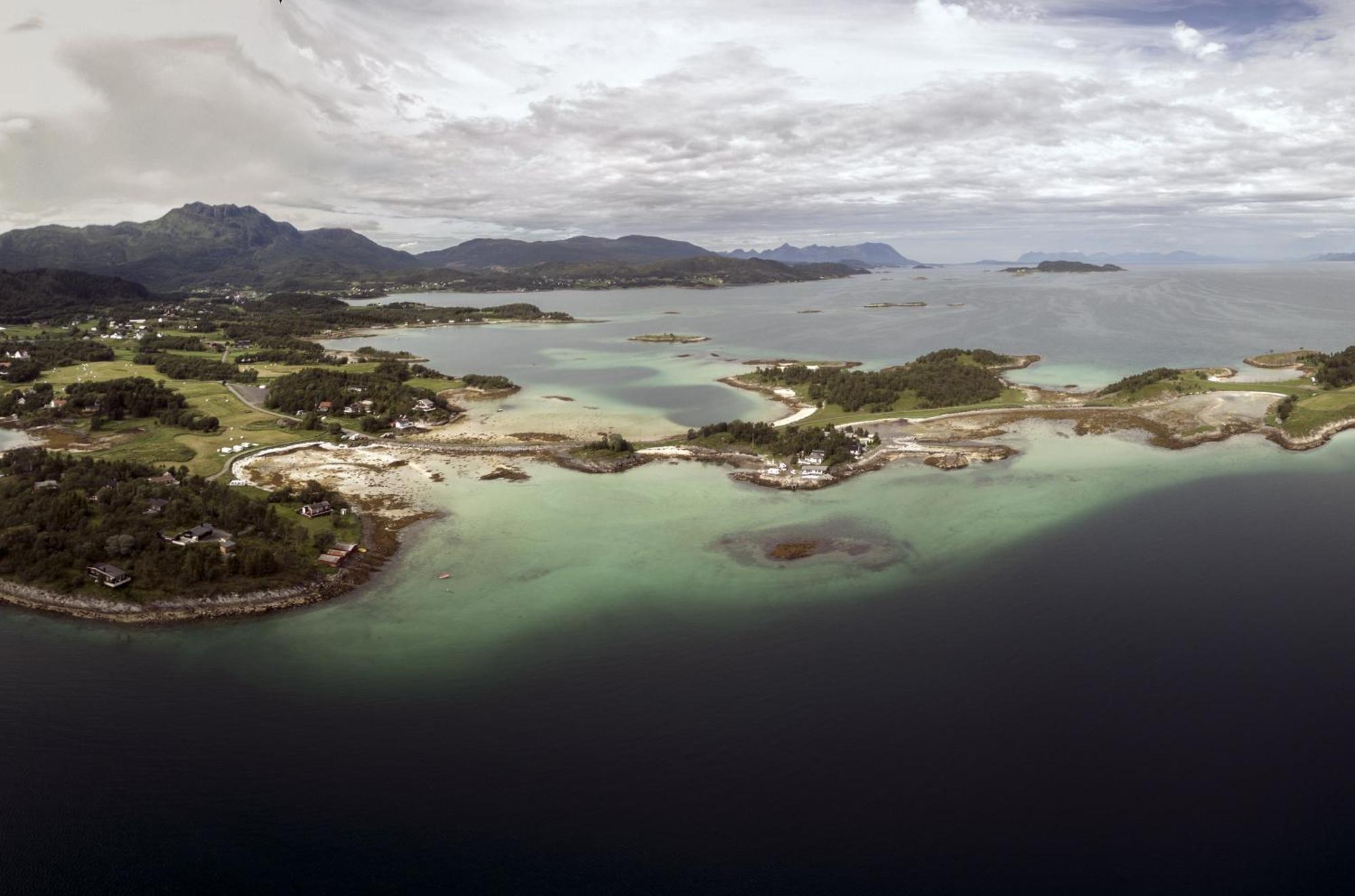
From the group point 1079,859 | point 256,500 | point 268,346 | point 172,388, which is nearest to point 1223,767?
point 1079,859

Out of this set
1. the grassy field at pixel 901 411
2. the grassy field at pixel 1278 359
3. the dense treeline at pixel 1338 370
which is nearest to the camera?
Answer: the grassy field at pixel 901 411

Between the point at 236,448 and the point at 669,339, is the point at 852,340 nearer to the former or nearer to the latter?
the point at 669,339

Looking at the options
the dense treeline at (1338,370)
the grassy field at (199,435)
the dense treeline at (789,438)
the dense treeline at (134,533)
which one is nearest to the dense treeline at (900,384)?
the dense treeline at (789,438)

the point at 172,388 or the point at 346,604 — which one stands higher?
the point at 172,388

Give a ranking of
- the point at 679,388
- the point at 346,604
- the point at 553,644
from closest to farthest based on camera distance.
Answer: the point at 553,644
the point at 346,604
the point at 679,388

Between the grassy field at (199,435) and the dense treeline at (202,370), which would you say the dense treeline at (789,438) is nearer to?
the grassy field at (199,435)

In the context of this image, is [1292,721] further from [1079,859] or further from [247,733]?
[247,733]

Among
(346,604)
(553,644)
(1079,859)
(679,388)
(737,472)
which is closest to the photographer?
(1079,859)
